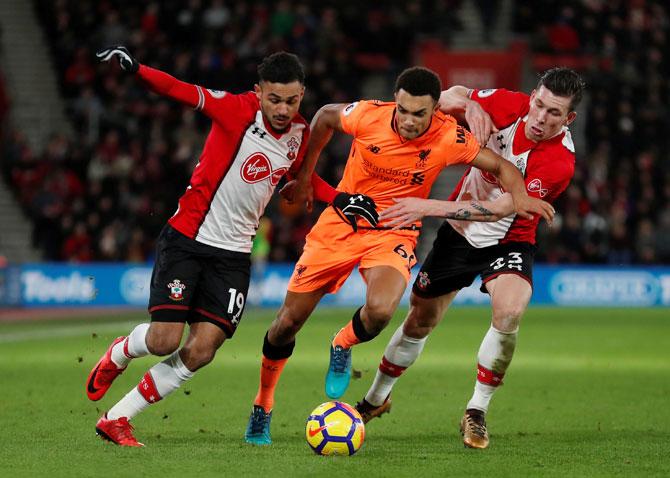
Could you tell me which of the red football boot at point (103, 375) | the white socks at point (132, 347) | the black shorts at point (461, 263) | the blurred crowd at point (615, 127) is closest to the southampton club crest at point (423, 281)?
the black shorts at point (461, 263)

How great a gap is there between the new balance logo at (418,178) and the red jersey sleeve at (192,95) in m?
1.26

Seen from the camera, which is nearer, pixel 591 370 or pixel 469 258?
pixel 469 258

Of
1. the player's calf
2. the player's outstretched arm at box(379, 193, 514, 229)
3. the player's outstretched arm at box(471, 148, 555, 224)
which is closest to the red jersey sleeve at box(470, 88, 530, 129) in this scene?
the player's outstretched arm at box(471, 148, 555, 224)

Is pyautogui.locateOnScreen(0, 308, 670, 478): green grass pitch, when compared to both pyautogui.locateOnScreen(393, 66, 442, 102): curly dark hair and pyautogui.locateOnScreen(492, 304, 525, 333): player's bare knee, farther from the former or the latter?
pyautogui.locateOnScreen(393, 66, 442, 102): curly dark hair

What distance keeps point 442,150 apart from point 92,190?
1567cm

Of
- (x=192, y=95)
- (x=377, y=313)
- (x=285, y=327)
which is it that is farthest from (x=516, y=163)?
(x=192, y=95)

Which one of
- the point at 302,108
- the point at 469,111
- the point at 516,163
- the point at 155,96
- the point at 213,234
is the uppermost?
the point at 469,111

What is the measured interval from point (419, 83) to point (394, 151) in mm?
553

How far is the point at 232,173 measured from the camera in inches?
300

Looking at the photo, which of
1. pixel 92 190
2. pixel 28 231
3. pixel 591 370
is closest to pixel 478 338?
pixel 591 370

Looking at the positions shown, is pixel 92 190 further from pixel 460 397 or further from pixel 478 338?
pixel 460 397

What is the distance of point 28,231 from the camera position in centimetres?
2444

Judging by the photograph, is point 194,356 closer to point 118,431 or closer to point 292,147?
point 118,431

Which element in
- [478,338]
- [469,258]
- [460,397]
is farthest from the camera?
[478,338]
